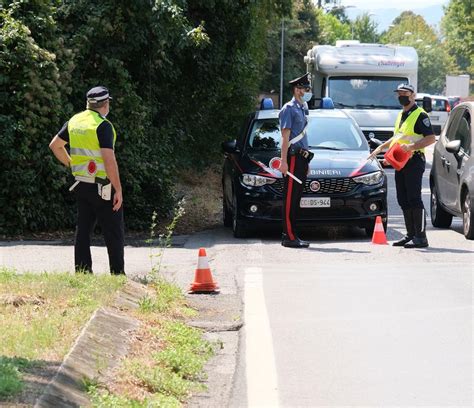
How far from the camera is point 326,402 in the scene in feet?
21.8

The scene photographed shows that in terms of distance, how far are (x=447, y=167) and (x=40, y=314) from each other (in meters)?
9.16

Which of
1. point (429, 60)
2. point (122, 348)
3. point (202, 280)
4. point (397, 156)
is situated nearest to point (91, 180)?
point (202, 280)

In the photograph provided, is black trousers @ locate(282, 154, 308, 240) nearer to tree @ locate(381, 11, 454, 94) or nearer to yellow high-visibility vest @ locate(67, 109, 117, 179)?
yellow high-visibility vest @ locate(67, 109, 117, 179)

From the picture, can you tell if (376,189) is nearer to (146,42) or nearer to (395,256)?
(395,256)

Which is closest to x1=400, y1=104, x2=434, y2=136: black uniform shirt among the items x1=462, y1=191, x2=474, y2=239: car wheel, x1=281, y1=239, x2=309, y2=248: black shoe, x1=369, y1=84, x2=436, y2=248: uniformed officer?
x1=369, y1=84, x2=436, y2=248: uniformed officer

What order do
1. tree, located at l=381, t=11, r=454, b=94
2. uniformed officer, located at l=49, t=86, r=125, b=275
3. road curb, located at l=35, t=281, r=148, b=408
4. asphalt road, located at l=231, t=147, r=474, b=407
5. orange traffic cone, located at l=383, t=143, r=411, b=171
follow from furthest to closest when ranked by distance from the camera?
tree, located at l=381, t=11, r=454, b=94 → orange traffic cone, located at l=383, t=143, r=411, b=171 → uniformed officer, located at l=49, t=86, r=125, b=275 → asphalt road, located at l=231, t=147, r=474, b=407 → road curb, located at l=35, t=281, r=148, b=408

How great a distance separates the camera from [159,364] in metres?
7.30

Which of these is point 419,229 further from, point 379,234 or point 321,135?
point 321,135

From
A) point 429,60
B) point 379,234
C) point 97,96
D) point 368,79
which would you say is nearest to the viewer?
point 97,96

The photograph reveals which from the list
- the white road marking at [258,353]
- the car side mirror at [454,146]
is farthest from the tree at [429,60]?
the white road marking at [258,353]

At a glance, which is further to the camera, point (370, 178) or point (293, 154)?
point (370, 178)

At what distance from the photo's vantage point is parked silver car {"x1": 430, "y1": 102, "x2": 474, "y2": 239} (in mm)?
14957

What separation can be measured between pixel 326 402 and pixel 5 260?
22.3 feet

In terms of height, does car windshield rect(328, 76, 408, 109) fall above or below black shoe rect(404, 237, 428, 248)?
above
